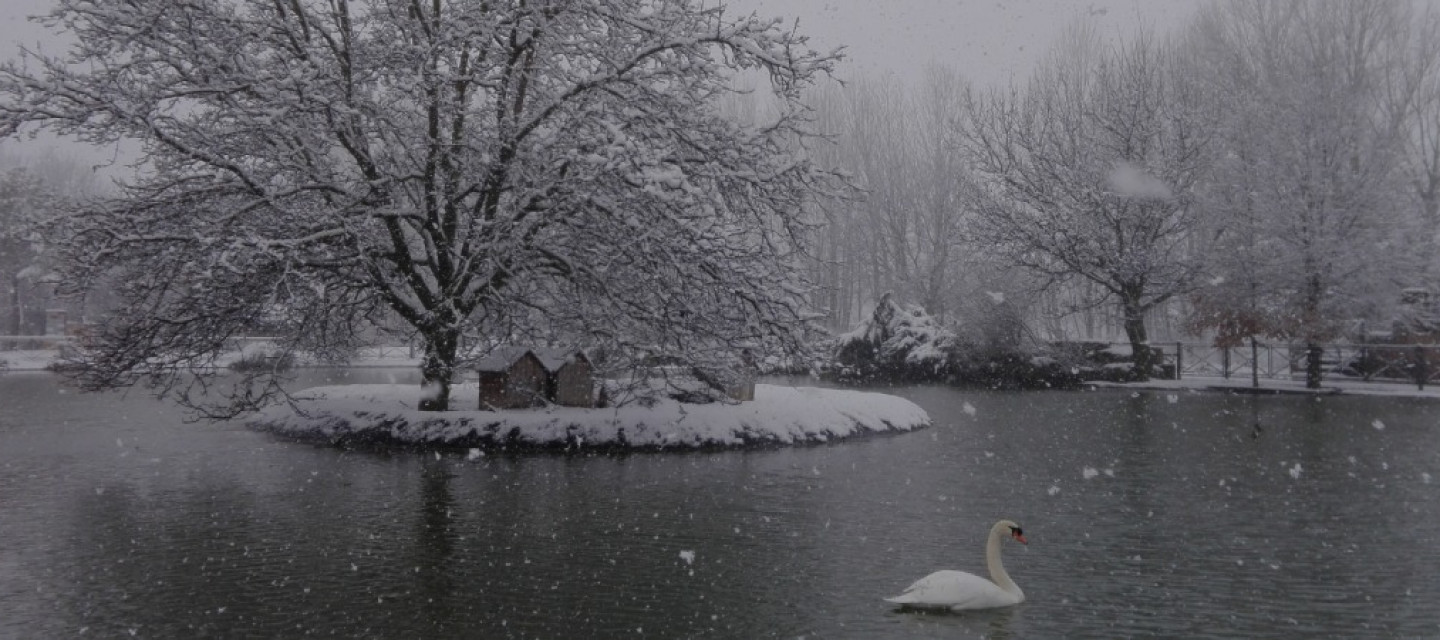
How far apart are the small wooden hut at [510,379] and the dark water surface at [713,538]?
8.12 feet

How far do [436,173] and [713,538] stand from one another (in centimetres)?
870

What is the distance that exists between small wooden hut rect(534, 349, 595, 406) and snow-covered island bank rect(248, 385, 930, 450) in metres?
0.39

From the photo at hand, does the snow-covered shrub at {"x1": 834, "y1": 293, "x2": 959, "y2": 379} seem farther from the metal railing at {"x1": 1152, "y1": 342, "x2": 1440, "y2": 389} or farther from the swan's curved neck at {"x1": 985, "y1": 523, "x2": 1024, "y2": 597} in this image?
the swan's curved neck at {"x1": 985, "y1": 523, "x2": 1024, "y2": 597}

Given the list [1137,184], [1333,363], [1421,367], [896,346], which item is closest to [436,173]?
[896,346]

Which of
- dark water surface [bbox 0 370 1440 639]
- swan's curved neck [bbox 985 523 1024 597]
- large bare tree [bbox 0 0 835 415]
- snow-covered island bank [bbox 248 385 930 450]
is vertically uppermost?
large bare tree [bbox 0 0 835 415]

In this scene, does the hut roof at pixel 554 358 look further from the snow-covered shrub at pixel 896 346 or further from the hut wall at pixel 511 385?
the snow-covered shrub at pixel 896 346

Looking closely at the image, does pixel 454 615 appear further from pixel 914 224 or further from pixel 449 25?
pixel 914 224

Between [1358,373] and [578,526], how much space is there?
3172 cm

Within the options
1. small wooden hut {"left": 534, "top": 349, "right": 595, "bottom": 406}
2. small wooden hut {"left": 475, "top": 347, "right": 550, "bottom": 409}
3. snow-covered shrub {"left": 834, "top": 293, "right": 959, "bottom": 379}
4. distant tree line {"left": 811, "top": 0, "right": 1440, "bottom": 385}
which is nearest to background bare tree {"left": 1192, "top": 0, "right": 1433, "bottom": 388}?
distant tree line {"left": 811, "top": 0, "right": 1440, "bottom": 385}

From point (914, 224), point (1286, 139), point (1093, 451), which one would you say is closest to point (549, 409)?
point (1093, 451)

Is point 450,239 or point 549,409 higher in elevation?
point 450,239

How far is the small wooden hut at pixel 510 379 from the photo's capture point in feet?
59.9

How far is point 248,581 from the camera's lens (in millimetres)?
8219

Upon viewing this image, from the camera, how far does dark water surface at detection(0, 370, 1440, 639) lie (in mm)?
7191
